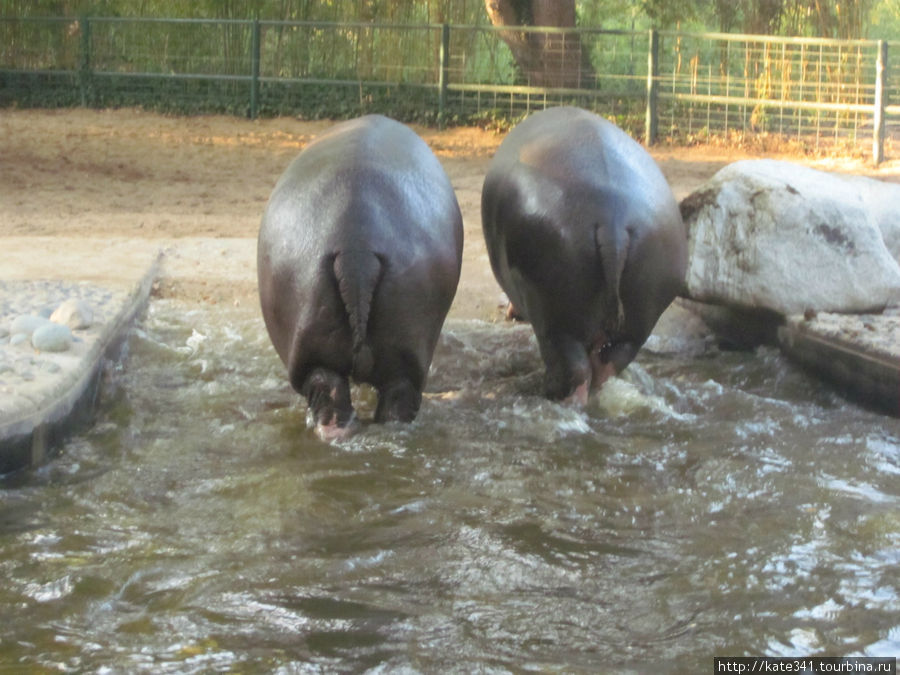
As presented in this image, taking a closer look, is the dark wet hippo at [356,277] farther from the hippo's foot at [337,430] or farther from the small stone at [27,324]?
the small stone at [27,324]

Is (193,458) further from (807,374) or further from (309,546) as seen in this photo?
(807,374)

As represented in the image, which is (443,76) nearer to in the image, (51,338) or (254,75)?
(254,75)

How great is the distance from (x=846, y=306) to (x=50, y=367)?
4009 mm

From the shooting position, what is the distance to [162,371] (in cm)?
570

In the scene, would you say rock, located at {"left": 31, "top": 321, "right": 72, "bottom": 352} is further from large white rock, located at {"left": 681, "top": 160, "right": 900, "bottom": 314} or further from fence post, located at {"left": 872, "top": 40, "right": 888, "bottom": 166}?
fence post, located at {"left": 872, "top": 40, "right": 888, "bottom": 166}

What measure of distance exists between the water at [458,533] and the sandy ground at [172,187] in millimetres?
1880

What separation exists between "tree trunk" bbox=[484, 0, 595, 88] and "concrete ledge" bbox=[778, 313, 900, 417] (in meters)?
9.62

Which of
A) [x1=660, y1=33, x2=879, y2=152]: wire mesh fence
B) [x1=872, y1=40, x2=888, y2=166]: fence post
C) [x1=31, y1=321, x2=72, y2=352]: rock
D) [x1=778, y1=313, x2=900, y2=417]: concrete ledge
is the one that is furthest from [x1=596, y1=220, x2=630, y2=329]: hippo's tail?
[x1=660, y1=33, x2=879, y2=152]: wire mesh fence

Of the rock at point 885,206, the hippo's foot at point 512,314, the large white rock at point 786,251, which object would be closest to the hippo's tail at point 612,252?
the large white rock at point 786,251

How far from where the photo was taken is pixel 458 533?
3834 mm

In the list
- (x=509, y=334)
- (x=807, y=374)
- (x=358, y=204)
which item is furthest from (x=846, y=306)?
(x=358, y=204)

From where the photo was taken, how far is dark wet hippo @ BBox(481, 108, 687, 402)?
4754 millimetres

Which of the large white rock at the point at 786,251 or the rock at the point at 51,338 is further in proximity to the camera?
the large white rock at the point at 786,251

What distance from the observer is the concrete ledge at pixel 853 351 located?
5.16 meters
